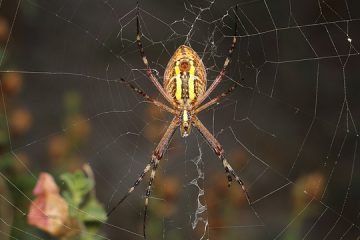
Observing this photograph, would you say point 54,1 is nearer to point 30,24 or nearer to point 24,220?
point 30,24

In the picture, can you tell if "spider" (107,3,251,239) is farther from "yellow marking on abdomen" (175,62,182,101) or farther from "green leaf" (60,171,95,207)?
"green leaf" (60,171,95,207)

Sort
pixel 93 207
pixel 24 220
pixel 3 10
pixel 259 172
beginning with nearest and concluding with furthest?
pixel 93 207
pixel 24 220
pixel 3 10
pixel 259 172

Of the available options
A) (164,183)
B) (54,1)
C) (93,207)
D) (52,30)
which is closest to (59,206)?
(93,207)

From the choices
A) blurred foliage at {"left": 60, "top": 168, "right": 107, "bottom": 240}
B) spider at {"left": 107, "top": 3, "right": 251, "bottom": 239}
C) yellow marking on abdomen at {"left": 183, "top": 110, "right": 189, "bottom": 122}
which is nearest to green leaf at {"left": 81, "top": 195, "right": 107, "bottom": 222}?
blurred foliage at {"left": 60, "top": 168, "right": 107, "bottom": 240}

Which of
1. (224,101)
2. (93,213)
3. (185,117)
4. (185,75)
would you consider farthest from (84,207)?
(224,101)

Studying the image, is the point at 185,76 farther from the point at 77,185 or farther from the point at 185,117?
the point at 77,185

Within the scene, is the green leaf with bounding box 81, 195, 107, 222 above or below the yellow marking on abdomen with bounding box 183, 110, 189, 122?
below

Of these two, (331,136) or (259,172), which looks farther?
(259,172)

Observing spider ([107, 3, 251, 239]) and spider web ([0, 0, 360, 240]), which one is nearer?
spider ([107, 3, 251, 239])
